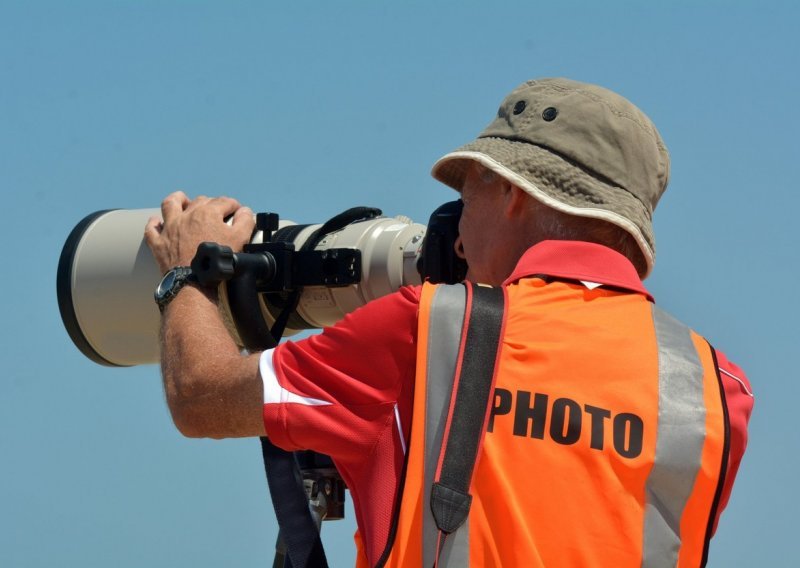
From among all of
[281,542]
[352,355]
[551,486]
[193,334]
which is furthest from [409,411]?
[281,542]

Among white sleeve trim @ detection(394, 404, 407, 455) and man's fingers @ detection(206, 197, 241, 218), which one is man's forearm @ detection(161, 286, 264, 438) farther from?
man's fingers @ detection(206, 197, 241, 218)

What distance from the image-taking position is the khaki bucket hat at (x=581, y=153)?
3420 millimetres

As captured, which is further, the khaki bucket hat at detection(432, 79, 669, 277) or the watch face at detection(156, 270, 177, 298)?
the watch face at detection(156, 270, 177, 298)

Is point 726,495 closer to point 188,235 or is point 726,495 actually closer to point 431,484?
point 431,484

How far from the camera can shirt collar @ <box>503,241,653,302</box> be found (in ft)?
10.6

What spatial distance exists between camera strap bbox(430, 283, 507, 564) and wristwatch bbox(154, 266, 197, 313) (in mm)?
1070

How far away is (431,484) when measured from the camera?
291 centimetres

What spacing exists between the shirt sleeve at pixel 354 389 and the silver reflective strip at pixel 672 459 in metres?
0.64

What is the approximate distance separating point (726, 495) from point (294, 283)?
167 centimetres

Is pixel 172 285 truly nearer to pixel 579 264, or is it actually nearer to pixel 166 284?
pixel 166 284

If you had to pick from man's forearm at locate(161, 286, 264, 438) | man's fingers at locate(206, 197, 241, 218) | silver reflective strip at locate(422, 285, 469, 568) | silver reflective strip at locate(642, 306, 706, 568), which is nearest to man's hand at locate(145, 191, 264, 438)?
man's forearm at locate(161, 286, 264, 438)

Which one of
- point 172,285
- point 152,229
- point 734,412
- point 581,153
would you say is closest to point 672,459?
point 734,412

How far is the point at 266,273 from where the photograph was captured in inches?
162

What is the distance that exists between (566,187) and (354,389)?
875 millimetres
